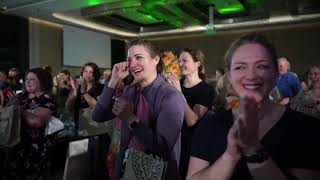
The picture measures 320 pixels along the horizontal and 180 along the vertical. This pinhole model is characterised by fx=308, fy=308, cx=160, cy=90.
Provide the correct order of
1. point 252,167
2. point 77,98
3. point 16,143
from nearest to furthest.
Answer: point 252,167 → point 16,143 → point 77,98

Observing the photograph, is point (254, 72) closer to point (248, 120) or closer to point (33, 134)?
point (248, 120)

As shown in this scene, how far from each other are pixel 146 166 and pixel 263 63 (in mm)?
630

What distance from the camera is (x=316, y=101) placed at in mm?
1982

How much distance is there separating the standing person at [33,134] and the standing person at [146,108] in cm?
71

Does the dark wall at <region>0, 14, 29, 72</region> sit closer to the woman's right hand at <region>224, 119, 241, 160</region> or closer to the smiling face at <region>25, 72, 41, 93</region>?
the smiling face at <region>25, 72, 41, 93</region>

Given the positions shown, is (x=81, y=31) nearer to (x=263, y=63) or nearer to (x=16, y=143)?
(x=16, y=143)

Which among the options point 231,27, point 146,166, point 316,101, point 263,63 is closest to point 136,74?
point 146,166

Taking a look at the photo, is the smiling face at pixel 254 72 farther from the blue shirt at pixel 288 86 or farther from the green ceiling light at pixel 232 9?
the green ceiling light at pixel 232 9

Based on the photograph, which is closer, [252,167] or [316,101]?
[252,167]

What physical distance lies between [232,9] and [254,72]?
17.6 ft

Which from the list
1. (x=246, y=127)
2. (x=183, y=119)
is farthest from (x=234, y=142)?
(x=183, y=119)

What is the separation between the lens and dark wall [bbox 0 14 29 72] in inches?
223

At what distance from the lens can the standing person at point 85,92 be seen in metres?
2.61

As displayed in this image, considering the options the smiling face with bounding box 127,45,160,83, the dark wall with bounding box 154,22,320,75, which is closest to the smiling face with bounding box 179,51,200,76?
the smiling face with bounding box 127,45,160,83
